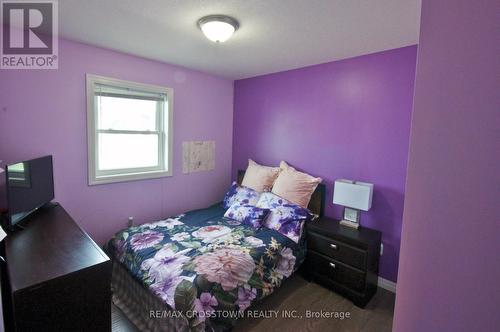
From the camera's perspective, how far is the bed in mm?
1640

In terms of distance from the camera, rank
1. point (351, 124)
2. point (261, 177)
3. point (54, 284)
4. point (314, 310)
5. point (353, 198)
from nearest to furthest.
A: point (54, 284)
point (314, 310)
point (353, 198)
point (351, 124)
point (261, 177)

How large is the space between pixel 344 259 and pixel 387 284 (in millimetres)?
639

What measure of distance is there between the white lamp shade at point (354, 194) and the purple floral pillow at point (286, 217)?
40 centimetres

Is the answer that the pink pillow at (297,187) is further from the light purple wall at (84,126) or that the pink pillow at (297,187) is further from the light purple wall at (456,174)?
the light purple wall at (456,174)

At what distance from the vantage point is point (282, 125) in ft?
10.6

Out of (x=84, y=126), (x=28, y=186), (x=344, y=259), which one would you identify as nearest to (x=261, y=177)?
(x=344, y=259)

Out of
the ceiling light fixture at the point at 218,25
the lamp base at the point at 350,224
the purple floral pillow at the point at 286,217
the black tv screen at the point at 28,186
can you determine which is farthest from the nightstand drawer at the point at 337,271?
the black tv screen at the point at 28,186

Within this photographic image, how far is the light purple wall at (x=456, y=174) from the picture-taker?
1.72 feet

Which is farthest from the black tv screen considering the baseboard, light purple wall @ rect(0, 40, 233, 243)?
the baseboard

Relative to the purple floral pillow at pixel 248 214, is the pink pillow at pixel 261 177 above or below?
above

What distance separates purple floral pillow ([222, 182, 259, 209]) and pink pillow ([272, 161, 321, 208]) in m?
0.26

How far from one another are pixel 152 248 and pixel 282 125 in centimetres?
212

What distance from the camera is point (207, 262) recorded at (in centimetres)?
187

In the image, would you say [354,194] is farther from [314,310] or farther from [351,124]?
[314,310]
